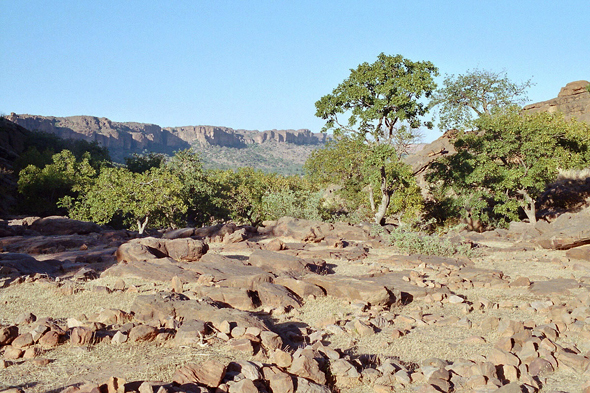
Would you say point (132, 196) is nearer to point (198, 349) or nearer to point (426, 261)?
point (426, 261)

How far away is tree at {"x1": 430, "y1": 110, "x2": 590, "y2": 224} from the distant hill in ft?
298

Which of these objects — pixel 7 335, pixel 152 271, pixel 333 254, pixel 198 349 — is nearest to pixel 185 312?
pixel 198 349

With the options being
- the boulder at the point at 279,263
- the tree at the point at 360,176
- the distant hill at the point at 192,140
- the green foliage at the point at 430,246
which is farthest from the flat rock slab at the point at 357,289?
the distant hill at the point at 192,140

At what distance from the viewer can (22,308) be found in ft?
26.4

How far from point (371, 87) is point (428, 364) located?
16.3 metres

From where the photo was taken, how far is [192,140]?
177000mm

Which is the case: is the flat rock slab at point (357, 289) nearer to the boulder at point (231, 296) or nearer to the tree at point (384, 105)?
the boulder at point (231, 296)

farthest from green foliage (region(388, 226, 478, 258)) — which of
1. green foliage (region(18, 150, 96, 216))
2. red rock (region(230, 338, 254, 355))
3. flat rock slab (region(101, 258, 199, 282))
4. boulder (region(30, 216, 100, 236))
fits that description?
green foliage (region(18, 150, 96, 216))

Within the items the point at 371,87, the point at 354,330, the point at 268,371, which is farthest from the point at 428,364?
the point at 371,87

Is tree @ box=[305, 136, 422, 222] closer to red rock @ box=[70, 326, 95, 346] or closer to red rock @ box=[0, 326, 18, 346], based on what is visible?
red rock @ box=[70, 326, 95, 346]

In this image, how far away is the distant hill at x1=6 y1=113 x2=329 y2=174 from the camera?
410 ft

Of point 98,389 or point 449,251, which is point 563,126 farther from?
point 98,389

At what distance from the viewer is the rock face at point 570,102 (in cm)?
3969

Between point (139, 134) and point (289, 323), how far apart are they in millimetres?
160817
